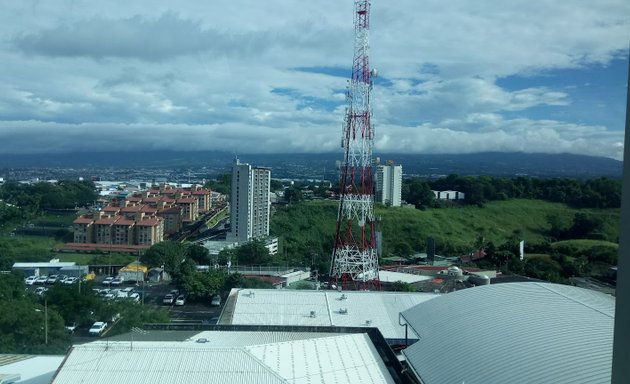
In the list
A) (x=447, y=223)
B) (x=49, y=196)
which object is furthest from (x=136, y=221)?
(x=447, y=223)

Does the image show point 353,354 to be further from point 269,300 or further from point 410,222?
point 410,222

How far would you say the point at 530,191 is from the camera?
3069 centimetres

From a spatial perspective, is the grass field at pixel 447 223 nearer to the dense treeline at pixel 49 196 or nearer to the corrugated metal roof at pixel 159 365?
the dense treeline at pixel 49 196

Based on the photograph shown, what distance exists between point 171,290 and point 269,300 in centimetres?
558

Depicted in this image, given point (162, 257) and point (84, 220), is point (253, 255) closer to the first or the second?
point (162, 257)

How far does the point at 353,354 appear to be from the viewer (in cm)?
666

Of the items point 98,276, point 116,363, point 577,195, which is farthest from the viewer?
point 577,195

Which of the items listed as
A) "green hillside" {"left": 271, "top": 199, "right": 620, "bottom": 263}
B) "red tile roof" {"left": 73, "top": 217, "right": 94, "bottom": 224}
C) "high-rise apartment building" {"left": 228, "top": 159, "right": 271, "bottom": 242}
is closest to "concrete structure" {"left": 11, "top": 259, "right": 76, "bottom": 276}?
"red tile roof" {"left": 73, "top": 217, "right": 94, "bottom": 224}

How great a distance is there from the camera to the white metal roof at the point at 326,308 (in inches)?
385

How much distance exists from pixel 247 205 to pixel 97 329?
13.9 metres

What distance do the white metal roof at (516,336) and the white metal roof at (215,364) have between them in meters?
0.69

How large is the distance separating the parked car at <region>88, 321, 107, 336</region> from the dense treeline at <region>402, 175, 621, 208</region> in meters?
20.4

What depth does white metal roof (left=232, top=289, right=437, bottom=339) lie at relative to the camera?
977 cm

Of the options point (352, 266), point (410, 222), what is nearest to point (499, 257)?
point (410, 222)
